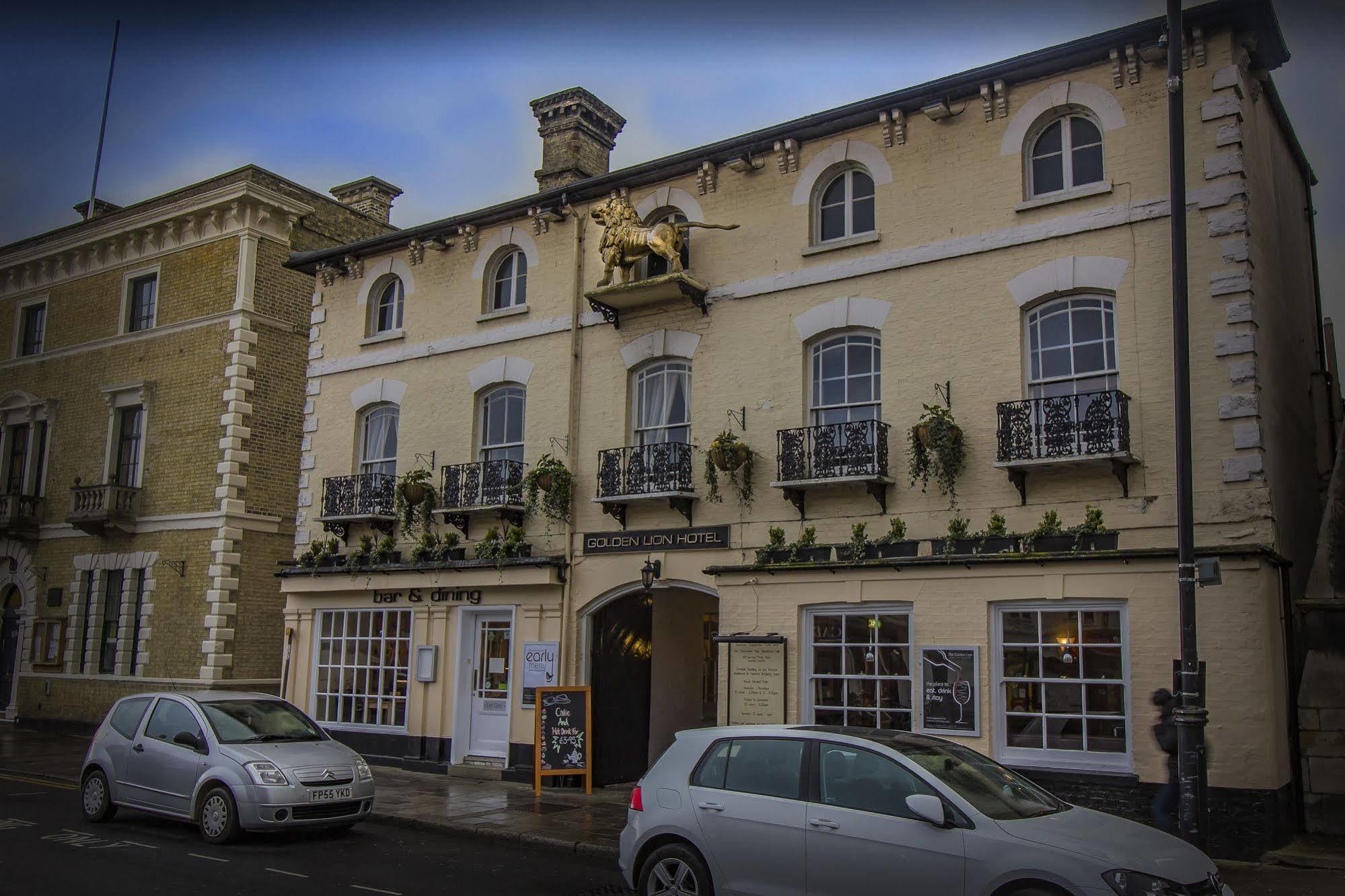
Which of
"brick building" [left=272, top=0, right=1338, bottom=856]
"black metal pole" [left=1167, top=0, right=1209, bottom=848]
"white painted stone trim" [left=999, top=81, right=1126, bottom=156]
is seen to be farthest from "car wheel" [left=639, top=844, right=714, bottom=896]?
"white painted stone trim" [left=999, top=81, right=1126, bottom=156]

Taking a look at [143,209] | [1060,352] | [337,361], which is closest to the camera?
[1060,352]

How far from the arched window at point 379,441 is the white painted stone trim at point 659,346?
5421 millimetres

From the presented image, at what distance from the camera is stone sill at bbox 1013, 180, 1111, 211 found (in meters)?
13.3

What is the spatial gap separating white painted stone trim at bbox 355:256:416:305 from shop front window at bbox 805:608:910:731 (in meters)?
10.3

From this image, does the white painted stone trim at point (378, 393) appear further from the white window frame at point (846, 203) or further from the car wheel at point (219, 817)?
the car wheel at point (219, 817)

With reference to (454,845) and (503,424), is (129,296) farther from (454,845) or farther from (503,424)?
(454,845)

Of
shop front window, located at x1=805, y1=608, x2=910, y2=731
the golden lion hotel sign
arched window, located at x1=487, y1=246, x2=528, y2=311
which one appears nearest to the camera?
shop front window, located at x1=805, y1=608, x2=910, y2=731

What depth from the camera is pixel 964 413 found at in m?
13.9

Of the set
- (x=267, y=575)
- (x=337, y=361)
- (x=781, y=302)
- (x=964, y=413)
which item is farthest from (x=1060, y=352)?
(x=267, y=575)

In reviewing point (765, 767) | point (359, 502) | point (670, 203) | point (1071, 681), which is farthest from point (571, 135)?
point (765, 767)

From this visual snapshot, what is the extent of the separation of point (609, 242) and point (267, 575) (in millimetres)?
12261

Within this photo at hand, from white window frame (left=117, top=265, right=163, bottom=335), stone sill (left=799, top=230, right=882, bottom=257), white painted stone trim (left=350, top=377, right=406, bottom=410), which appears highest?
white window frame (left=117, top=265, right=163, bottom=335)

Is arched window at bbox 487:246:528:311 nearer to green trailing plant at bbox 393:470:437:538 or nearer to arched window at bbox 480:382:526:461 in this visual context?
arched window at bbox 480:382:526:461

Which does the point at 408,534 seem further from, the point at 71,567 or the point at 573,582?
the point at 71,567
